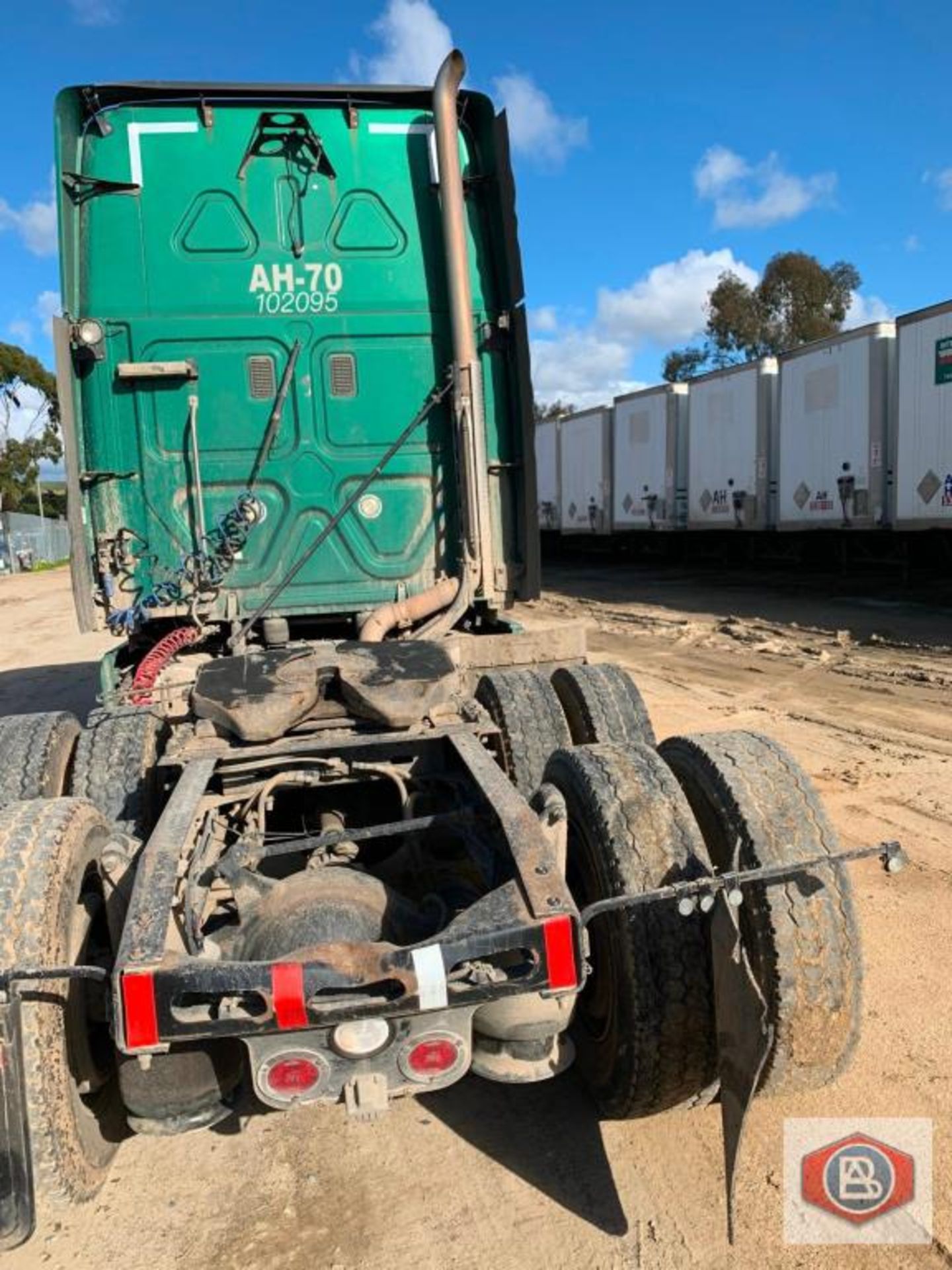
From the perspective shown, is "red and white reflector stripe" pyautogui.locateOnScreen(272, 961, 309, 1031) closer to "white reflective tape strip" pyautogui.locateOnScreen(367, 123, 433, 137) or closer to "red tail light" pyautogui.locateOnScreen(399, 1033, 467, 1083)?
"red tail light" pyautogui.locateOnScreen(399, 1033, 467, 1083)

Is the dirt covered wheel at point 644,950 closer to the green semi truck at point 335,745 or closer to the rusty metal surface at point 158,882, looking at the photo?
the green semi truck at point 335,745

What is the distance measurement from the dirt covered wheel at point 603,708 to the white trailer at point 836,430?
11.4 metres

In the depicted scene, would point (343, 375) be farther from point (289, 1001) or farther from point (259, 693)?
point (289, 1001)

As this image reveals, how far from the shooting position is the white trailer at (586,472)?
930 inches

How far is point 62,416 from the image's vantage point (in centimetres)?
514

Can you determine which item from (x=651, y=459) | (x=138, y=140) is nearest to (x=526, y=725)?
(x=138, y=140)

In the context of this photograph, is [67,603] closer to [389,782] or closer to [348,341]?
[348,341]

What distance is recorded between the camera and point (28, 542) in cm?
4519

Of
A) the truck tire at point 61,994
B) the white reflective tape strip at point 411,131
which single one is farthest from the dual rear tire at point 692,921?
the white reflective tape strip at point 411,131

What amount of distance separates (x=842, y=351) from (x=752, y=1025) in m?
14.5

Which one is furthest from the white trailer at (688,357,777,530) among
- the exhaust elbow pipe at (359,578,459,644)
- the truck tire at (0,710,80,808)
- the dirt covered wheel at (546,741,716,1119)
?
the dirt covered wheel at (546,741,716,1119)

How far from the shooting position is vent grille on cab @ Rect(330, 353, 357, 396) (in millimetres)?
5555

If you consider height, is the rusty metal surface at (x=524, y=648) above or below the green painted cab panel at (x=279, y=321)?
below

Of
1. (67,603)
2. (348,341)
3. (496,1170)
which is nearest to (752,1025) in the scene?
(496,1170)
